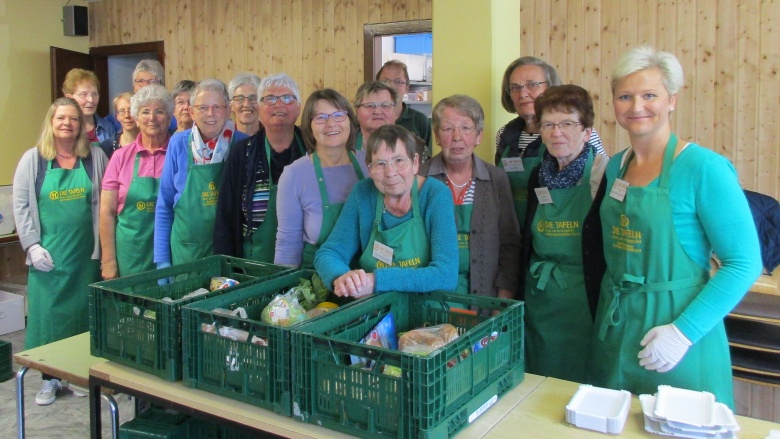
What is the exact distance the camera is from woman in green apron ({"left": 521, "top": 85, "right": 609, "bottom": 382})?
92.5 inches

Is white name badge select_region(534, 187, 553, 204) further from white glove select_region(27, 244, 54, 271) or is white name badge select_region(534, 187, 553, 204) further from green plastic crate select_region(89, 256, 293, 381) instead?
white glove select_region(27, 244, 54, 271)

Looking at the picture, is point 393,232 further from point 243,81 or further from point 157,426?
point 243,81

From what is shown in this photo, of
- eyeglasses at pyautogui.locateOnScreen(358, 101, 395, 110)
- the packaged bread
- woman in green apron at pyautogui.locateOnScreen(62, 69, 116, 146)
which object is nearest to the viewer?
the packaged bread

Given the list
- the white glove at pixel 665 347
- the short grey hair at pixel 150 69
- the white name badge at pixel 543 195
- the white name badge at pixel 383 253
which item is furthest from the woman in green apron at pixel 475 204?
the short grey hair at pixel 150 69

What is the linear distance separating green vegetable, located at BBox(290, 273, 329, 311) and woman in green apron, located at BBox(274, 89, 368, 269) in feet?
0.81

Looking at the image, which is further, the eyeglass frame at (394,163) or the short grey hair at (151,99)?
the short grey hair at (151,99)

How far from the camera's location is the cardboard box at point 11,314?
5.09m

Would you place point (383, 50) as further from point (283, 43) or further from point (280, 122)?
point (280, 122)

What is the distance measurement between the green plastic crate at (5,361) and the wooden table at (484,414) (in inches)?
99.9

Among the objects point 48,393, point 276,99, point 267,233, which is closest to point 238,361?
point 267,233

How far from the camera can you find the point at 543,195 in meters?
2.46

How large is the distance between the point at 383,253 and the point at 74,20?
21.1 feet

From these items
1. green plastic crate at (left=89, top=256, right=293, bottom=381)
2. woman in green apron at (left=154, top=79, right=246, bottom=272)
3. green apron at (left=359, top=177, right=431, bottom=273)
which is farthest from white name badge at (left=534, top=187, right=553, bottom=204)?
woman in green apron at (left=154, top=79, right=246, bottom=272)

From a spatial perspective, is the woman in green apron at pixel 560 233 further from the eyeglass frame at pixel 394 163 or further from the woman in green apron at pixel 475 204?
the eyeglass frame at pixel 394 163
